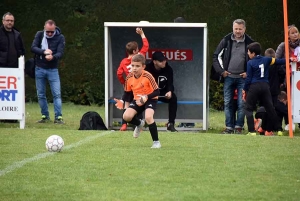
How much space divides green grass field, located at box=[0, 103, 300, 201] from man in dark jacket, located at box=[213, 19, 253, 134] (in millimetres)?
1678

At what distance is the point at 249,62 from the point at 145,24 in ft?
7.95

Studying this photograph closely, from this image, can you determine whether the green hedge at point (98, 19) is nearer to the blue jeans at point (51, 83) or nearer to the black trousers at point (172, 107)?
the blue jeans at point (51, 83)

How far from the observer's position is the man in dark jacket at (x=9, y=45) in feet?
57.8

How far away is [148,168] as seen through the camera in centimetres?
1033

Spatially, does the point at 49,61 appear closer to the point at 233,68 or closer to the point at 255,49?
the point at 233,68

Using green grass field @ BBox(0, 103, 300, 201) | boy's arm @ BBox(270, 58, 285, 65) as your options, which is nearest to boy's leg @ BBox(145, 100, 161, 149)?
green grass field @ BBox(0, 103, 300, 201)

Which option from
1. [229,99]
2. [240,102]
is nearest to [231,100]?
[229,99]

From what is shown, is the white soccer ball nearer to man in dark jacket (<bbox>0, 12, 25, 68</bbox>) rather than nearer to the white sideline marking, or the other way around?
the white sideline marking

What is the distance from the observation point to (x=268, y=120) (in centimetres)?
1566

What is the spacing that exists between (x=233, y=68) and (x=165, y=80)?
1405mm

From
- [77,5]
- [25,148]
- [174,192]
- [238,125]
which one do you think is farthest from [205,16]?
[174,192]

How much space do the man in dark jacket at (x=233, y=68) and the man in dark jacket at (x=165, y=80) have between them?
98cm

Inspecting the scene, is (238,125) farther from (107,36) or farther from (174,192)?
(174,192)

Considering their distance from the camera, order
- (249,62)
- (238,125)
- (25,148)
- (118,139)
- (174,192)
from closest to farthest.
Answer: (174,192)
(25,148)
(118,139)
(249,62)
(238,125)
